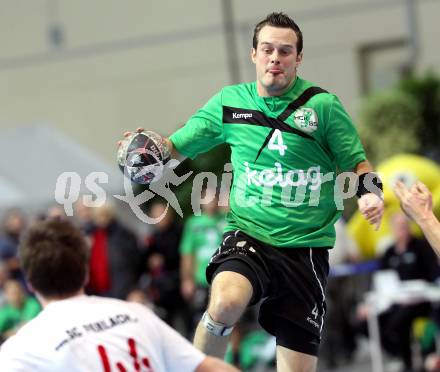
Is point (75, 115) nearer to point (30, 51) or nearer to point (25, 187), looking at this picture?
point (30, 51)

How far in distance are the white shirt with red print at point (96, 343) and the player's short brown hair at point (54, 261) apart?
98mm

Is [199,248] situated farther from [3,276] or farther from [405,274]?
[3,276]

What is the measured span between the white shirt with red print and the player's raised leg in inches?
58.9

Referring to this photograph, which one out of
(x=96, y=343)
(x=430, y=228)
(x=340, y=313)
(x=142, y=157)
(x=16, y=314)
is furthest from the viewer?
(x=340, y=313)

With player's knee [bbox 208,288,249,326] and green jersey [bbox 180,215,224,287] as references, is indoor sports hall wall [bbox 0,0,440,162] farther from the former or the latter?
player's knee [bbox 208,288,249,326]

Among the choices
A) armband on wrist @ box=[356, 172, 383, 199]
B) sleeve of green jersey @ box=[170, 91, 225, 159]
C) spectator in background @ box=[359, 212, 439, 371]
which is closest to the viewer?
armband on wrist @ box=[356, 172, 383, 199]

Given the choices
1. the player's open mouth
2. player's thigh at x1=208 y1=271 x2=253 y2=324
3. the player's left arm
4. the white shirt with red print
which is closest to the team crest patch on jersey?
the player's open mouth

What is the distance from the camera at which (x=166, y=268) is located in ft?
39.4

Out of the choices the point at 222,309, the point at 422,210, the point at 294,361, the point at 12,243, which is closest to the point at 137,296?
the point at 12,243

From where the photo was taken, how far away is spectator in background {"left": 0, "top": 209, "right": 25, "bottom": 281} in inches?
474

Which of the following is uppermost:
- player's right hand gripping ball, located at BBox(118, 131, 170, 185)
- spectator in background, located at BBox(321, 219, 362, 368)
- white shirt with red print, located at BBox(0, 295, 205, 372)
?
player's right hand gripping ball, located at BBox(118, 131, 170, 185)

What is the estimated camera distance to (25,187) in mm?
16922

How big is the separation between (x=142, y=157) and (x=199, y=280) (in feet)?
18.8

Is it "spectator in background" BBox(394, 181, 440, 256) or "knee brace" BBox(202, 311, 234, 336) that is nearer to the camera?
"spectator in background" BBox(394, 181, 440, 256)
